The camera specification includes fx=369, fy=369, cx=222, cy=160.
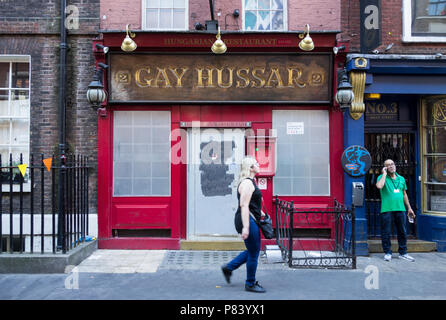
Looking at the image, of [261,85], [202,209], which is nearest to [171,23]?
[261,85]

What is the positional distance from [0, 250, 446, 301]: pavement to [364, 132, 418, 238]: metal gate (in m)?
1.18

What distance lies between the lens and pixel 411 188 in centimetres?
829

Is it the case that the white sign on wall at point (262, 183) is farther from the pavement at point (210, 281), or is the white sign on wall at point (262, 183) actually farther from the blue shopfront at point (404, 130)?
the blue shopfront at point (404, 130)

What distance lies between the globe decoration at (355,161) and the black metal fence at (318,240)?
780mm

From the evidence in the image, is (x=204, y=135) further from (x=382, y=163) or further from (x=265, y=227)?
(x=382, y=163)

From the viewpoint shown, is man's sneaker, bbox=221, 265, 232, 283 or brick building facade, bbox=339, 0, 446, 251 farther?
brick building facade, bbox=339, 0, 446, 251

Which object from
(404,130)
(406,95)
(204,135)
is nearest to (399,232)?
(404,130)

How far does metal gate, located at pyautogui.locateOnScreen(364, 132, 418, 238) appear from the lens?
813 centimetres

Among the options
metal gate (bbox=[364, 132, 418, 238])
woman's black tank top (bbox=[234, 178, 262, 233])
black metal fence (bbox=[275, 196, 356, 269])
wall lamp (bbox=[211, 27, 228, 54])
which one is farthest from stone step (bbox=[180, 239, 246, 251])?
wall lamp (bbox=[211, 27, 228, 54])

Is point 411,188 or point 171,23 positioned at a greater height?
point 171,23

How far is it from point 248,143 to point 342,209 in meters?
2.34

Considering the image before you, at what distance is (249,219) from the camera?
500 centimetres

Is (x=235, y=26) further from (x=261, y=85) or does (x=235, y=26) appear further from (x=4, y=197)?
(x=4, y=197)

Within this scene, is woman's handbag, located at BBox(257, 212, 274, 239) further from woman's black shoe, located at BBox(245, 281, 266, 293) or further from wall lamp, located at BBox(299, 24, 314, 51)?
wall lamp, located at BBox(299, 24, 314, 51)
